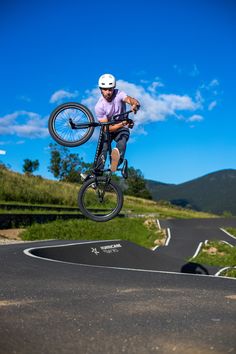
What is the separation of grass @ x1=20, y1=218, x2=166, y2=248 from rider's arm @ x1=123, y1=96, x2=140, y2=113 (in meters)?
37.0

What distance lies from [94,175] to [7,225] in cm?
3774

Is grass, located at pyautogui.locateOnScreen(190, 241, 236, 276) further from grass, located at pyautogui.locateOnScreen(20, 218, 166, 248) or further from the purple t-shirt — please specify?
the purple t-shirt

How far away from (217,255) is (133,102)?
43345 millimetres

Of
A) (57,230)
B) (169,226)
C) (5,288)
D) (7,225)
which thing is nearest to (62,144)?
(5,288)

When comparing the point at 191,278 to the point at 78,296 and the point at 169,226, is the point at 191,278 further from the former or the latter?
the point at 169,226

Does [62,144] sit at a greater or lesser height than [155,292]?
greater

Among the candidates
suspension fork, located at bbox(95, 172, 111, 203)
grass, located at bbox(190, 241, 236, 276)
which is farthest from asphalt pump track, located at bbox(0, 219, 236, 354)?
grass, located at bbox(190, 241, 236, 276)

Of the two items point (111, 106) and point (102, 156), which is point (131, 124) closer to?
point (111, 106)

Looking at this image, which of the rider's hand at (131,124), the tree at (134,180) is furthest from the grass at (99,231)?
the rider's hand at (131,124)

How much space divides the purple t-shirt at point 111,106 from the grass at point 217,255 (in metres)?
40.0

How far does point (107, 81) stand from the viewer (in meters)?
7.32

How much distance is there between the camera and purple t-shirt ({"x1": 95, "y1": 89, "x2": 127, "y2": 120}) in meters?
7.39

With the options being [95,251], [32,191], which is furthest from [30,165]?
[95,251]

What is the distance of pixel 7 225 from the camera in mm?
44375
